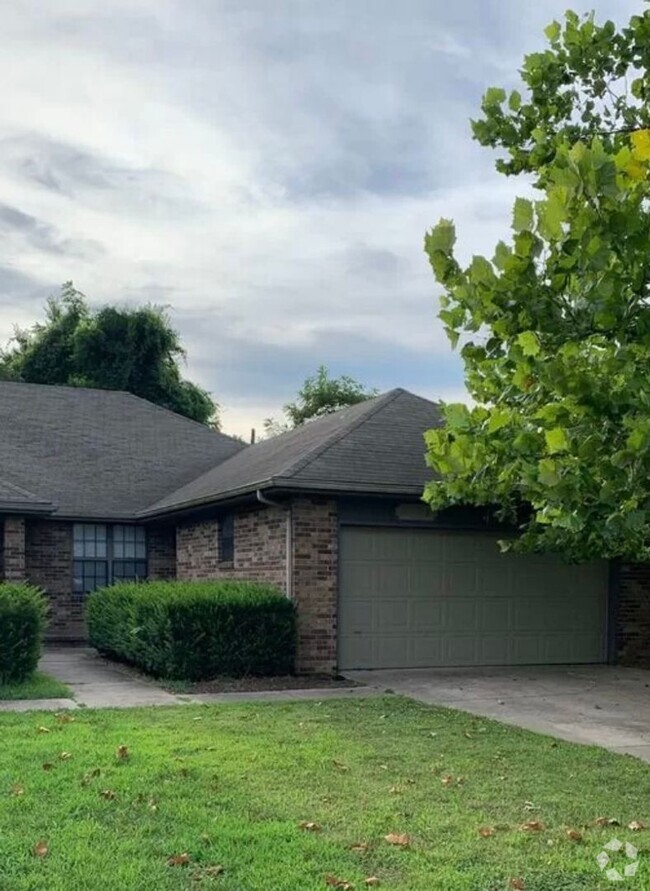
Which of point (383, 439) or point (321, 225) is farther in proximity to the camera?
point (383, 439)

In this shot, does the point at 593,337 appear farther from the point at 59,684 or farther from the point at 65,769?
the point at 59,684

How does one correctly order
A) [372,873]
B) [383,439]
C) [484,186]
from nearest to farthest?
[372,873] → [484,186] → [383,439]

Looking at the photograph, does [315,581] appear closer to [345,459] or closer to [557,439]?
[345,459]

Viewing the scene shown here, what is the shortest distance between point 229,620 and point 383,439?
13.9ft

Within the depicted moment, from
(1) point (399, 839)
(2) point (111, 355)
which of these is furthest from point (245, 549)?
(2) point (111, 355)

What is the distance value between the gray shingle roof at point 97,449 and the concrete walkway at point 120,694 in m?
4.85

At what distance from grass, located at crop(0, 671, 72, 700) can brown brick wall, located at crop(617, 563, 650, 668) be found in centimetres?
885

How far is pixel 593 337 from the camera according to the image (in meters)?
4.19

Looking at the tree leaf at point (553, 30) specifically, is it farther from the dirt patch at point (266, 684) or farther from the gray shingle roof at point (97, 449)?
the gray shingle roof at point (97, 449)

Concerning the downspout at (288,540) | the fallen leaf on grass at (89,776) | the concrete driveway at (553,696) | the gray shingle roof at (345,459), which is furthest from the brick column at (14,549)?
the fallen leaf on grass at (89,776)

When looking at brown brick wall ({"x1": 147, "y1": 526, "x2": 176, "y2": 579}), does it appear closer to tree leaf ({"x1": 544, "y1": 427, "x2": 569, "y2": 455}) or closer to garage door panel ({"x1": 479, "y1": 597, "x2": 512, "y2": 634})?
garage door panel ({"x1": 479, "y1": 597, "x2": 512, "y2": 634})

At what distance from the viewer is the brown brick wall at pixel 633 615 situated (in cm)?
1520

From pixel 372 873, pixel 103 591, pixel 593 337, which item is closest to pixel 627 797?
pixel 372 873

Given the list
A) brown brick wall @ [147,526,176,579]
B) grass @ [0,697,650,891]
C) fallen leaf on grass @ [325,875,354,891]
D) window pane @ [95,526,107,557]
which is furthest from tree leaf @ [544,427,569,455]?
window pane @ [95,526,107,557]
